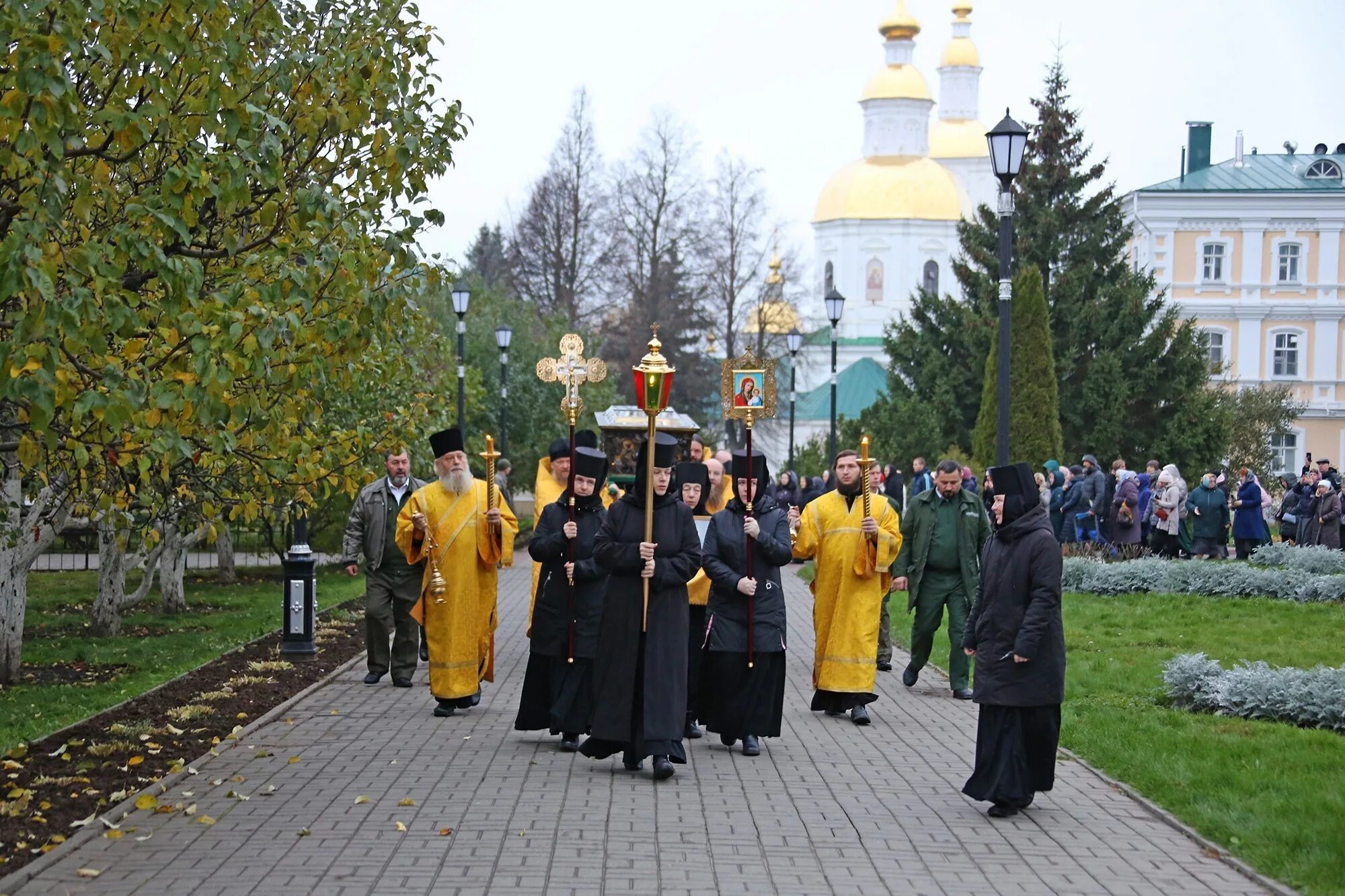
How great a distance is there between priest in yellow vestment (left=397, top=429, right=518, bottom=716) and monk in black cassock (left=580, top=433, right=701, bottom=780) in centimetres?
202

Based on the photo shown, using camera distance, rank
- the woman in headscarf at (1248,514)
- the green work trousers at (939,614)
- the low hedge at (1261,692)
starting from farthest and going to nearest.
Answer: the woman in headscarf at (1248,514), the green work trousers at (939,614), the low hedge at (1261,692)

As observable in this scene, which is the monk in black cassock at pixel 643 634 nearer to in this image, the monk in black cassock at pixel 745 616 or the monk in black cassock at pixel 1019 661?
the monk in black cassock at pixel 745 616

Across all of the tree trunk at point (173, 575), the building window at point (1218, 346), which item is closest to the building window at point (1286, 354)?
the building window at point (1218, 346)

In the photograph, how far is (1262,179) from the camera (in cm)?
6875

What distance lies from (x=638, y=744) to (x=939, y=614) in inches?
175

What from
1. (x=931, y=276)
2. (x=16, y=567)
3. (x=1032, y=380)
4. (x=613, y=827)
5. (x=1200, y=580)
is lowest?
(x=613, y=827)

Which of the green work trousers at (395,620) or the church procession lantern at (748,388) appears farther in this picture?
the green work trousers at (395,620)

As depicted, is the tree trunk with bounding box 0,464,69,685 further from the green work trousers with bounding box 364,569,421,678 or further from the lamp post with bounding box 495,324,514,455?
the lamp post with bounding box 495,324,514,455

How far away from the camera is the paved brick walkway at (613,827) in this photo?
7.38m

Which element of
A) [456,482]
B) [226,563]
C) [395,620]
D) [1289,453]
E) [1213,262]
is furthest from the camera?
[1213,262]

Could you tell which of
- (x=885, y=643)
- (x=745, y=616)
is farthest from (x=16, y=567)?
(x=885, y=643)

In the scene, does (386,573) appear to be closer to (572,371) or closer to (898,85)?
(572,371)

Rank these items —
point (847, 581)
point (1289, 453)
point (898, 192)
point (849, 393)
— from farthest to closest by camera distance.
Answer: point (898, 192)
point (849, 393)
point (1289, 453)
point (847, 581)

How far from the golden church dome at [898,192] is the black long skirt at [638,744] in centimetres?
8015
